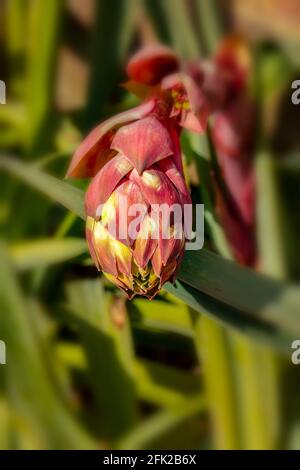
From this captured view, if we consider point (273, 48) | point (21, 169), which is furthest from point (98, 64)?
point (21, 169)

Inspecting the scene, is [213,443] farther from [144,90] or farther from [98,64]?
[98,64]

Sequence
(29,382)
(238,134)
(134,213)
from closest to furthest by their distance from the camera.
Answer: (134,213)
(29,382)
(238,134)

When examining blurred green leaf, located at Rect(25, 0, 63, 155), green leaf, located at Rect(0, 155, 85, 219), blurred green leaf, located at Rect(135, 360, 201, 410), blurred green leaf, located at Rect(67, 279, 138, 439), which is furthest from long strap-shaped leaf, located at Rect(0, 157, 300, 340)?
blurred green leaf, located at Rect(25, 0, 63, 155)

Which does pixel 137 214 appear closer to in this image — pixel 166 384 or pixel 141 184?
pixel 141 184

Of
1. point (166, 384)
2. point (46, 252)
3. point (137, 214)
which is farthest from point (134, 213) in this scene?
point (166, 384)

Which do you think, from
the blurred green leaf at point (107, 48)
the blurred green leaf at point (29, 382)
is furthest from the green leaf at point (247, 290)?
the blurred green leaf at point (107, 48)

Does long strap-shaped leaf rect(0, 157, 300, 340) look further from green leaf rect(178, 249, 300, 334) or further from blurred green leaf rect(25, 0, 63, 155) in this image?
blurred green leaf rect(25, 0, 63, 155)
